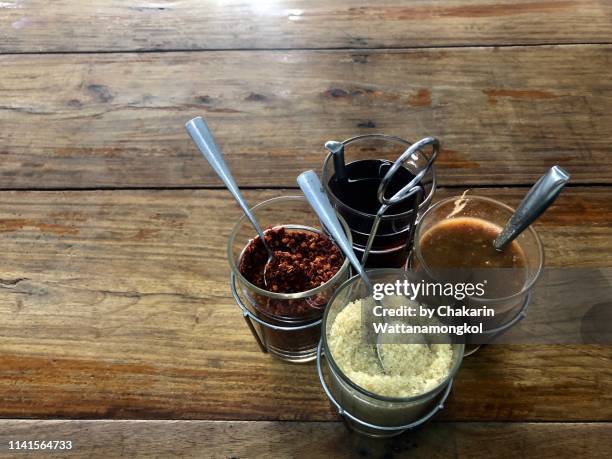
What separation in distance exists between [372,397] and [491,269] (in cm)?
20

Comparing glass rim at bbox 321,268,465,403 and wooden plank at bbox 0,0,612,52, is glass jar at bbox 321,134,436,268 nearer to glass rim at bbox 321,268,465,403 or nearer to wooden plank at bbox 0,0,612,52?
glass rim at bbox 321,268,465,403

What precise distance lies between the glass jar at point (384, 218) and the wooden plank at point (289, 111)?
12 cm

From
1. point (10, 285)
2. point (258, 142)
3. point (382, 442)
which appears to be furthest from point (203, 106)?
point (382, 442)

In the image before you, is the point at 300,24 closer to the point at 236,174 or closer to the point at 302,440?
the point at 236,174

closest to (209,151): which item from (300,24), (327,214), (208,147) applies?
(208,147)

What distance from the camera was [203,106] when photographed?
0.92 meters

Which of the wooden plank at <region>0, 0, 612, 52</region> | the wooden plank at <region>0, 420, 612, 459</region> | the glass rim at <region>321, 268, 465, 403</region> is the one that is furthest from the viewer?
the wooden plank at <region>0, 0, 612, 52</region>

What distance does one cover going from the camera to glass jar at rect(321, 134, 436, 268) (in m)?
0.63

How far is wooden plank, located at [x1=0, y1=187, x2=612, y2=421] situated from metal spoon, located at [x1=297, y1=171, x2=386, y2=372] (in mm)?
155

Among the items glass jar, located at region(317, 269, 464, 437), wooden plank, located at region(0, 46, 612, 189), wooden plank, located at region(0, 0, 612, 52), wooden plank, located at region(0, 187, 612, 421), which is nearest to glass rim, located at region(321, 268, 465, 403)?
glass jar, located at region(317, 269, 464, 437)

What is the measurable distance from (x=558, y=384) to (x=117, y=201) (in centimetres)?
61

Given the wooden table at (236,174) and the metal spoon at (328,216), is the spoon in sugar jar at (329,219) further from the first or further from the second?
the wooden table at (236,174)

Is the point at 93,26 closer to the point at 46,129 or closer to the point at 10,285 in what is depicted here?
the point at 46,129

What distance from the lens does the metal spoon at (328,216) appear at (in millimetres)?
588
